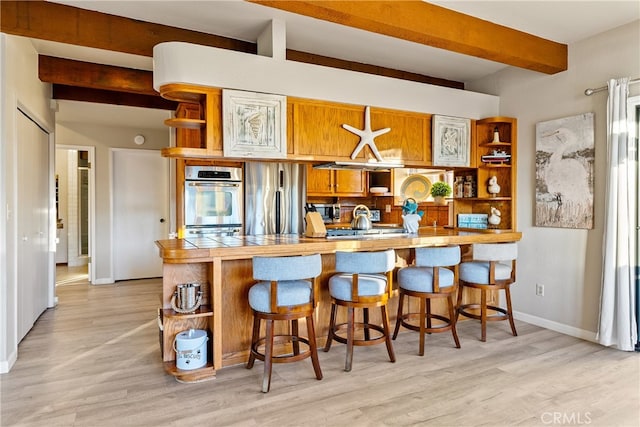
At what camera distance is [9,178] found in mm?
2979

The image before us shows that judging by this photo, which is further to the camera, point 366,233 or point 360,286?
point 366,233

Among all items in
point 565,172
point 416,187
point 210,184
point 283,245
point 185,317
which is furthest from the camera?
point 416,187

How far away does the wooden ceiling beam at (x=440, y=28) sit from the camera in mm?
2580

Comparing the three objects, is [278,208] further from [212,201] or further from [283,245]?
[283,245]

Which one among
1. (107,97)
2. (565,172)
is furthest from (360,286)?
(107,97)

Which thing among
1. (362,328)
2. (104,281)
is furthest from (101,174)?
(362,328)

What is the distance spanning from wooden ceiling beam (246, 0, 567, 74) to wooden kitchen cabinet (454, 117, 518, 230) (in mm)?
740

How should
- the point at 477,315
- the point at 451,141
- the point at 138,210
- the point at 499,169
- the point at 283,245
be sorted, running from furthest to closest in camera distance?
the point at 138,210, the point at 499,169, the point at 451,141, the point at 477,315, the point at 283,245

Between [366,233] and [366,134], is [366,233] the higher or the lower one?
the lower one

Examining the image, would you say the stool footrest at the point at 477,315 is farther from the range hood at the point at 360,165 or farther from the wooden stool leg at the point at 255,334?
the wooden stool leg at the point at 255,334

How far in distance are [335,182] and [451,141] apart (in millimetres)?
1839

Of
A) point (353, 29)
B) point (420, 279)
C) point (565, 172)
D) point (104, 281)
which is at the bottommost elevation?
point (104, 281)

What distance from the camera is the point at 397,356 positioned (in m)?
3.13

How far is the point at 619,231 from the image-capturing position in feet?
10.6
